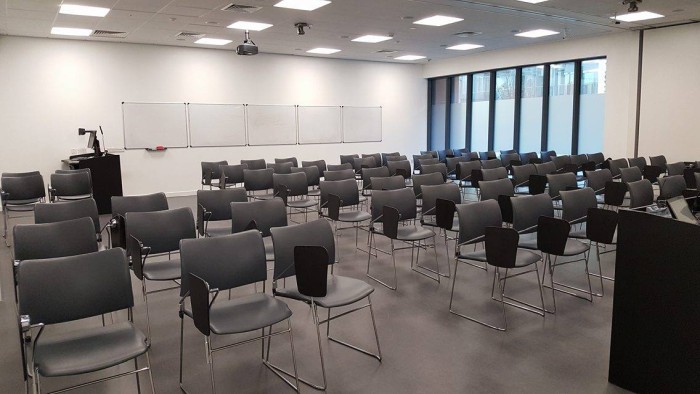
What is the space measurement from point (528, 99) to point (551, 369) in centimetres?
1219

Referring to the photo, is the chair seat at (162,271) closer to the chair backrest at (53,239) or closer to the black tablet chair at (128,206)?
the chair backrest at (53,239)

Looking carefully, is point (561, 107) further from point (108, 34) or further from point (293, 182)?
point (108, 34)

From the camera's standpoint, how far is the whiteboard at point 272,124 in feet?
46.3

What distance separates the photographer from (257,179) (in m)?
8.56

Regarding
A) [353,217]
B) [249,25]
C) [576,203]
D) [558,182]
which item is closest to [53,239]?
[353,217]

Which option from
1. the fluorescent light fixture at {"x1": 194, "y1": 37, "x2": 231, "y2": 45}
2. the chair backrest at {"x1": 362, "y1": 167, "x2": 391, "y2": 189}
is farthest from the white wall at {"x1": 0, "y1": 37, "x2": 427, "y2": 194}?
the chair backrest at {"x1": 362, "y1": 167, "x2": 391, "y2": 189}

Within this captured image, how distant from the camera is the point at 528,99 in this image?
14.6 m

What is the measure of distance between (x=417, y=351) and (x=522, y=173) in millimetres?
5410

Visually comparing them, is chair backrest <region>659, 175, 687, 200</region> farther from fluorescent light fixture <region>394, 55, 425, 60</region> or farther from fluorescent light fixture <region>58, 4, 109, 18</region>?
fluorescent light fixture <region>394, 55, 425, 60</region>

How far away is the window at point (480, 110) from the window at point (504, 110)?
34 cm

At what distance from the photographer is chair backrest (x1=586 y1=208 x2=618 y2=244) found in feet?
16.3

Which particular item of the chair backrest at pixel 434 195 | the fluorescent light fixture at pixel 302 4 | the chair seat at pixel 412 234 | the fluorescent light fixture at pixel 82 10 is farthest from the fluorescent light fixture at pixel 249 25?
the chair seat at pixel 412 234

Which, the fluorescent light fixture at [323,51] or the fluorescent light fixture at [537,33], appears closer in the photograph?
the fluorescent light fixture at [537,33]

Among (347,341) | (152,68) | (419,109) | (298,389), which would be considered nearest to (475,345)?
(347,341)
